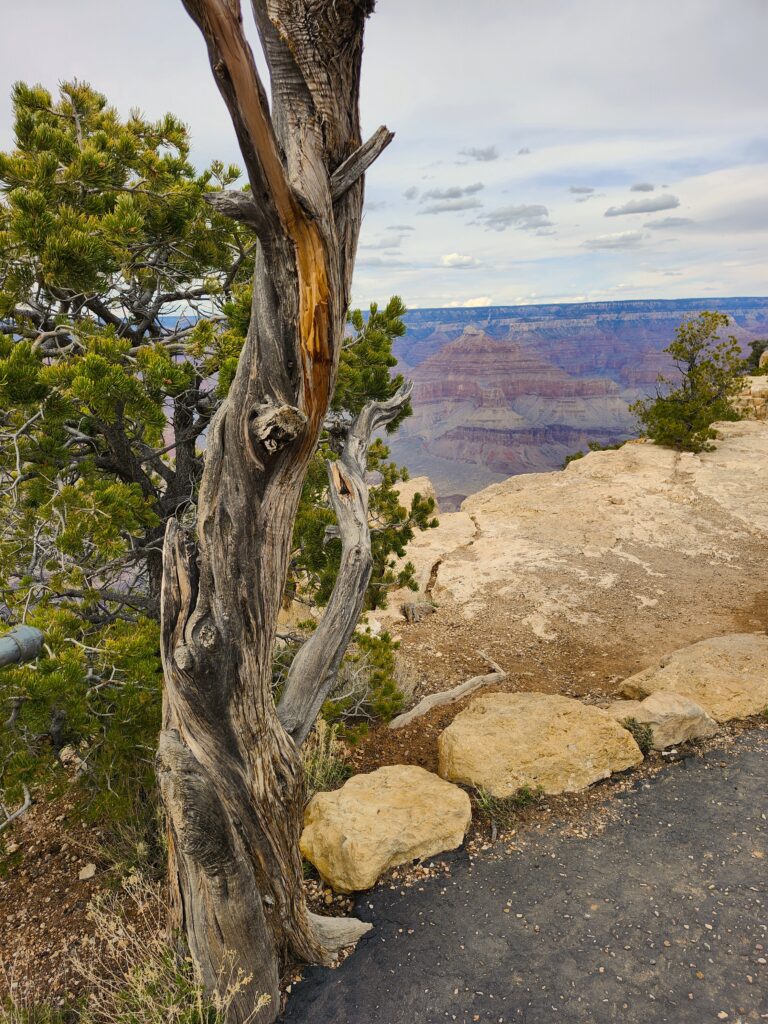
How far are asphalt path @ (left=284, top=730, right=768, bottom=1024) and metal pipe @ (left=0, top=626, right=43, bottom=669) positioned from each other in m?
3.13

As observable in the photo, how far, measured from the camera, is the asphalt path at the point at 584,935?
3.61 meters

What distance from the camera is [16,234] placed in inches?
144

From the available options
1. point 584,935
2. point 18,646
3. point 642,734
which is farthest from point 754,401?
point 18,646

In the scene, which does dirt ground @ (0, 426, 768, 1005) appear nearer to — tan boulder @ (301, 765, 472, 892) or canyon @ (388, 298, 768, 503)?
tan boulder @ (301, 765, 472, 892)

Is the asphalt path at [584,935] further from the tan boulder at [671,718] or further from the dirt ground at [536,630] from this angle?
the tan boulder at [671,718]

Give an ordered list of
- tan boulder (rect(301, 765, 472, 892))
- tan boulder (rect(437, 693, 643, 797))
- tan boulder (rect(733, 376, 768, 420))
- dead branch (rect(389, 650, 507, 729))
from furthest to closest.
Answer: tan boulder (rect(733, 376, 768, 420)), dead branch (rect(389, 650, 507, 729)), tan boulder (rect(437, 693, 643, 797)), tan boulder (rect(301, 765, 472, 892))

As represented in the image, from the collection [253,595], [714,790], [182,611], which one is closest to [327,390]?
[253,595]

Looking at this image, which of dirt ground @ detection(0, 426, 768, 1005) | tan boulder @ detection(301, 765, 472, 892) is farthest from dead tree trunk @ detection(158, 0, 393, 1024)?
dirt ground @ detection(0, 426, 768, 1005)

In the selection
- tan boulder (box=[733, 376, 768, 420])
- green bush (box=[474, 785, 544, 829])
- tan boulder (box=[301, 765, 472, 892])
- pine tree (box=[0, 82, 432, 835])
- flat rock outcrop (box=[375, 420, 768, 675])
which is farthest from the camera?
tan boulder (box=[733, 376, 768, 420])

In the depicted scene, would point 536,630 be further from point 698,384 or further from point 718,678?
point 698,384

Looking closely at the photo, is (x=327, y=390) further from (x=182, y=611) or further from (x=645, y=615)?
(x=645, y=615)

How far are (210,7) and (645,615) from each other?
1106 centimetres

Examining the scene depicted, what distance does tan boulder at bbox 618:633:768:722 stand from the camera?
6.73 metres

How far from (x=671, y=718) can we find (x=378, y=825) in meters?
3.40
